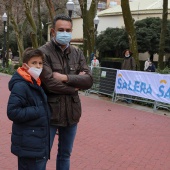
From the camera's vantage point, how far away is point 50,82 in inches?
121

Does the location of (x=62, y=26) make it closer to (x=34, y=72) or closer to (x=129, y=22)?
(x=34, y=72)

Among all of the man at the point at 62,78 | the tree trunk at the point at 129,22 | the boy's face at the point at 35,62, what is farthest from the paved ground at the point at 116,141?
the tree trunk at the point at 129,22

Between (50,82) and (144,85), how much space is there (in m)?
7.00

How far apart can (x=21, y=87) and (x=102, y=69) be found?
29.5 feet

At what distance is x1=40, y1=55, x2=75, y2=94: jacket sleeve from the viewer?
3078 mm

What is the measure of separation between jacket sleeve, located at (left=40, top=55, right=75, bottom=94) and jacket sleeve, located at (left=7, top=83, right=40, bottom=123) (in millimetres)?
302

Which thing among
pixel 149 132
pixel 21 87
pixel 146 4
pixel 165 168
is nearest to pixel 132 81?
pixel 149 132

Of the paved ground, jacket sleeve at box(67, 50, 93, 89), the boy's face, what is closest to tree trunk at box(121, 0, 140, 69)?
the paved ground

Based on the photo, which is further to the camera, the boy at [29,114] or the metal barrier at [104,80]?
the metal barrier at [104,80]

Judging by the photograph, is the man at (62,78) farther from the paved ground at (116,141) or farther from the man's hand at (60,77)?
the paved ground at (116,141)

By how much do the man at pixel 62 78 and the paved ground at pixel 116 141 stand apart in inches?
64.8

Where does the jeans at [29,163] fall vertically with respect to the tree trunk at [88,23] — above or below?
below

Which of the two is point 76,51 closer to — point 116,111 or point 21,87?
point 21,87

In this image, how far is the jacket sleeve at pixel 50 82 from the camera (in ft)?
10.1
